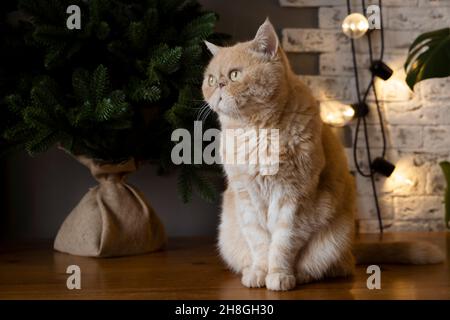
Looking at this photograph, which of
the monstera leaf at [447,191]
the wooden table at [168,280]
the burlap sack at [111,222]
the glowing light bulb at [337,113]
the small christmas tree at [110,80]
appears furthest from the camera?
the glowing light bulb at [337,113]

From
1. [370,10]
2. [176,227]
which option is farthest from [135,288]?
[370,10]

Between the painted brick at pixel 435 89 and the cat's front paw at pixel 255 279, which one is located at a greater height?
the painted brick at pixel 435 89

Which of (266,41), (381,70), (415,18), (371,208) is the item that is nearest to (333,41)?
(381,70)

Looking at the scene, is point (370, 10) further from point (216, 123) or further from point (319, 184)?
point (319, 184)

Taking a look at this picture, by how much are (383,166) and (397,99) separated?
0.27 m

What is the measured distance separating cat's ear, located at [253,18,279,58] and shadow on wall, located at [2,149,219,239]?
89 centimetres

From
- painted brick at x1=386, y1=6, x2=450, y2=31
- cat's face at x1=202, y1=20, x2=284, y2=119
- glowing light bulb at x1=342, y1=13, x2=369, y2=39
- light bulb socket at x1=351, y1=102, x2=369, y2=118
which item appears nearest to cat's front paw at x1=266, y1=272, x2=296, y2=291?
cat's face at x1=202, y1=20, x2=284, y2=119

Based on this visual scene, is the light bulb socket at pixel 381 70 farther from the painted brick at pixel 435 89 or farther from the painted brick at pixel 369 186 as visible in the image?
the painted brick at pixel 369 186

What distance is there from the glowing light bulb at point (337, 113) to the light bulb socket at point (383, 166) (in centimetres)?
20

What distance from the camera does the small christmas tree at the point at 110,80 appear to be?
1399 mm

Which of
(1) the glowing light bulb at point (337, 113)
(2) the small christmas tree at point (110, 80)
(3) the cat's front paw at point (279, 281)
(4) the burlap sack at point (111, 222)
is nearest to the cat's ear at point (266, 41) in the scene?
(2) the small christmas tree at point (110, 80)

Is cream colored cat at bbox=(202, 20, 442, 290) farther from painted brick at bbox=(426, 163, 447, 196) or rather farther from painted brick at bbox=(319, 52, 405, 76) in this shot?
painted brick at bbox=(426, 163, 447, 196)

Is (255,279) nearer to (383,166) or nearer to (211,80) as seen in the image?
(211,80)

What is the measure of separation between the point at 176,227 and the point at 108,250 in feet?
1.51
